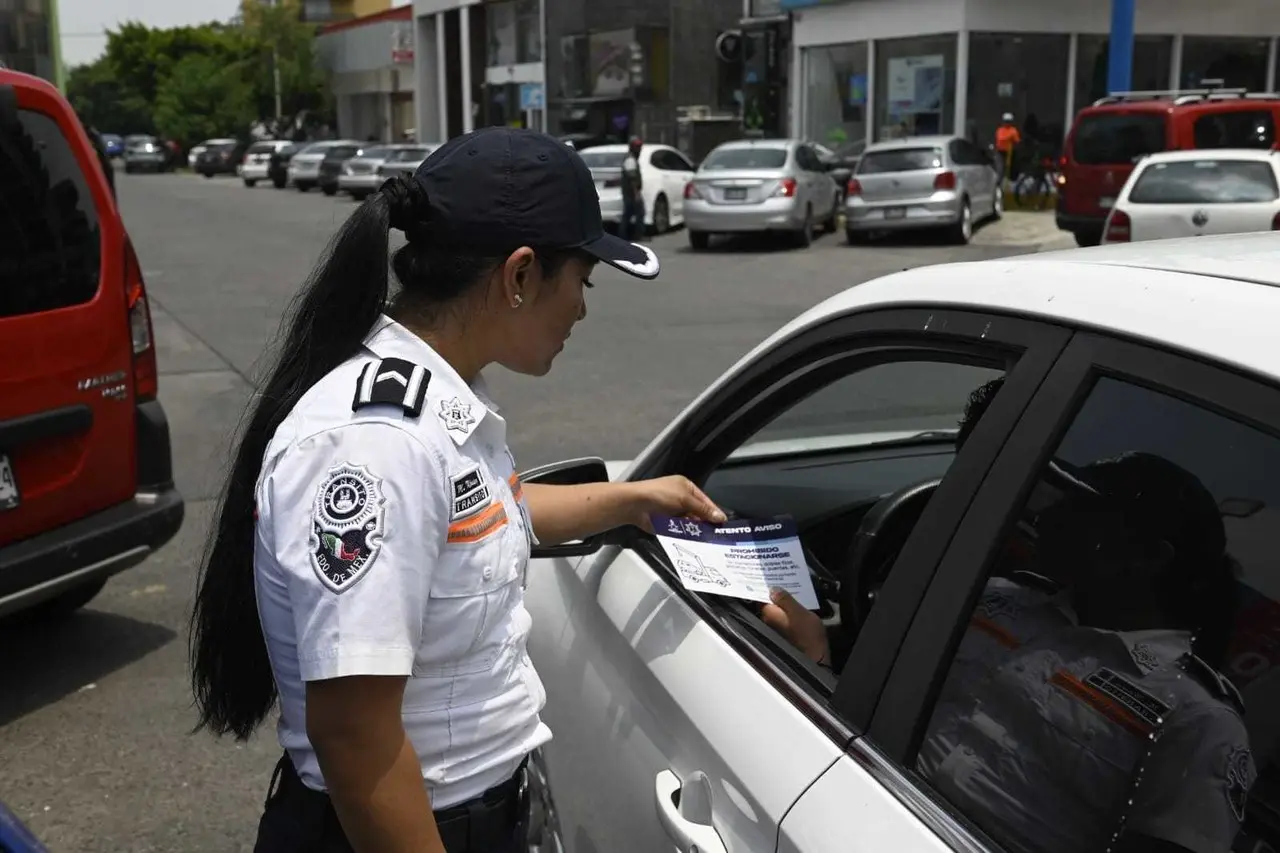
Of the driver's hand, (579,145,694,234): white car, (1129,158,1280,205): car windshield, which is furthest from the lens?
(579,145,694,234): white car

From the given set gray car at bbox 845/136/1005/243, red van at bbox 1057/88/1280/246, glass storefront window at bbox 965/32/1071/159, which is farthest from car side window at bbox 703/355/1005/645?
glass storefront window at bbox 965/32/1071/159

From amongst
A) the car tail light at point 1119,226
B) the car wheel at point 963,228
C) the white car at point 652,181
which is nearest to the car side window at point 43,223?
the car tail light at point 1119,226

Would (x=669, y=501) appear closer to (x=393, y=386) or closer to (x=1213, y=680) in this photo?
(x=393, y=386)

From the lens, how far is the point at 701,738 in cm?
190

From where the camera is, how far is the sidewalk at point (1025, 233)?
19.2 meters

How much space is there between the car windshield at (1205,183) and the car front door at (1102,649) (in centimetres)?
1270

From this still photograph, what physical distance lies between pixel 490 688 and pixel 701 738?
32 cm

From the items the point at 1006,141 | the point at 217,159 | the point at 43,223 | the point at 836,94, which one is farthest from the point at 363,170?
the point at 43,223

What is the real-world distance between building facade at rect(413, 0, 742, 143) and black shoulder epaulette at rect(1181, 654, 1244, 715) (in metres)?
37.1

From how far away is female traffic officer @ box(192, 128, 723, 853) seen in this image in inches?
60.7

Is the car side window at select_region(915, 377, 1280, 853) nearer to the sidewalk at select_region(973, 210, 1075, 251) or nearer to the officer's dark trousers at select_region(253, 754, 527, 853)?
the officer's dark trousers at select_region(253, 754, 527, 853)

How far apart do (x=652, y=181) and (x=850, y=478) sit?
18.9 metres

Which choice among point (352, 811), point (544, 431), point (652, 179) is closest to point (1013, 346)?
point (352, 811)

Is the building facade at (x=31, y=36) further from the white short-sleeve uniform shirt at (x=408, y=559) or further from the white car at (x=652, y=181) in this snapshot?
the white car at (x=652, y=181)
